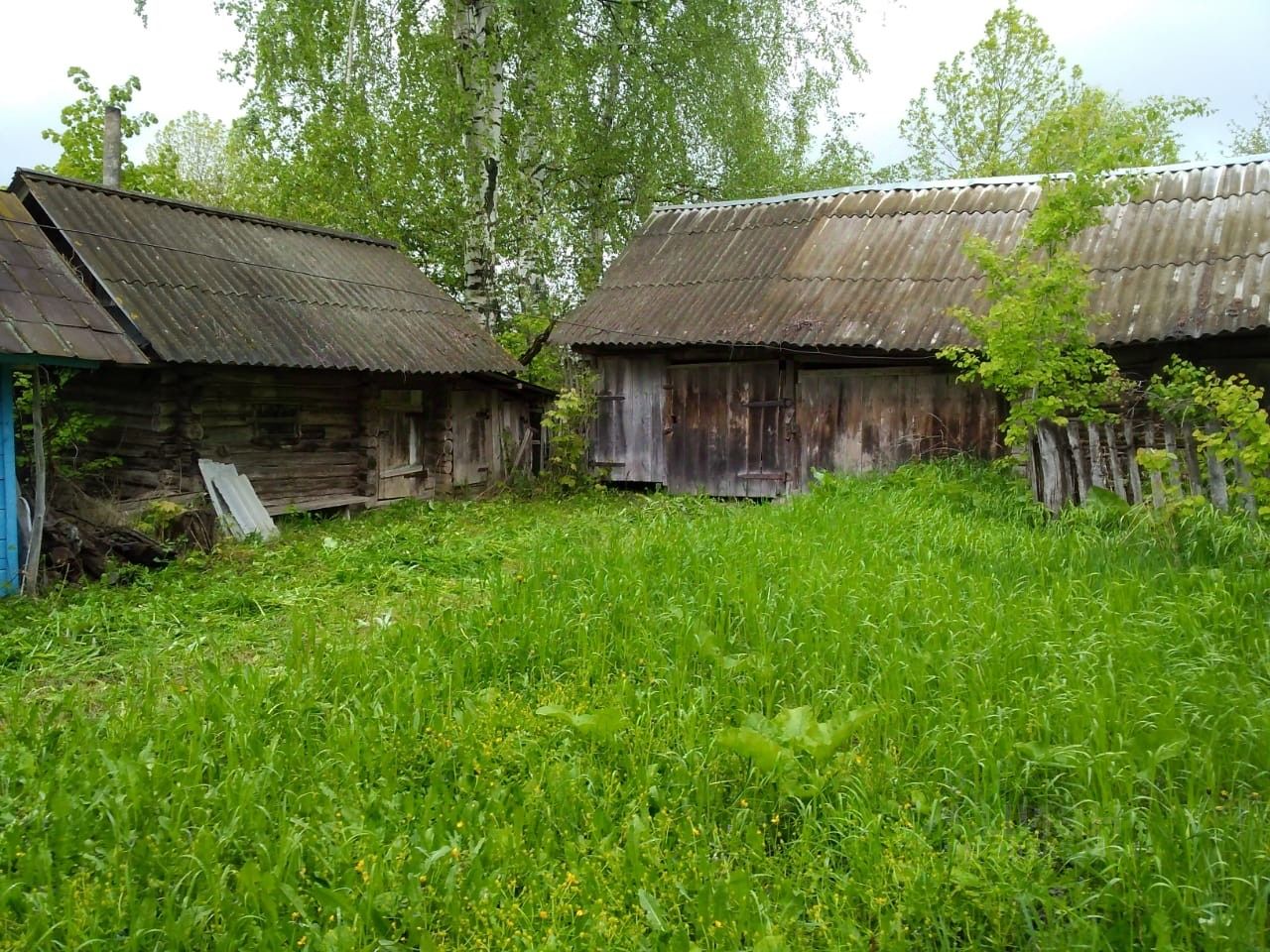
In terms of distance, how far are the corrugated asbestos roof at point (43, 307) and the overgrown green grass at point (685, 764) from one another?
243 cm

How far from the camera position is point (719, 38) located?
15812 millimetres

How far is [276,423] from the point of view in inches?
427

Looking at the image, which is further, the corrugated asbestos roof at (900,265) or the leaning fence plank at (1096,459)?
the corrugated asbestos roof at (900,265)

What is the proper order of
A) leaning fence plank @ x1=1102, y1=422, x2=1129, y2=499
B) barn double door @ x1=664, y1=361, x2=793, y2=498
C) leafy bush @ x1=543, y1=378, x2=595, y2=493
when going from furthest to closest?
leafy bush @ x1=543, y1=378, x2=595, y2=493 → barn double door @ x1=664, y1=361, x2=793, y2=498 → leaning fence plank @ x1=1102, y1=422, x2=1129, y2=499

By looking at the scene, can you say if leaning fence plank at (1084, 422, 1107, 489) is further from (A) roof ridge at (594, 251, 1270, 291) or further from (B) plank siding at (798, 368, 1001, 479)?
(B) plank siding at (798, 368, 1001, 479)

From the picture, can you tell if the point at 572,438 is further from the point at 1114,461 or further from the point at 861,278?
the point at 1114,461

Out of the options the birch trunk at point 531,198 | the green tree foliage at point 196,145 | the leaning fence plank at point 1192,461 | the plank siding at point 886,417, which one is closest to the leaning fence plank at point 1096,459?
the leaning fence plank at point 1192,461

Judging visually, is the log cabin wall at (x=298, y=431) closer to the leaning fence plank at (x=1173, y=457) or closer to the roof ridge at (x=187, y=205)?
the roof ridge at (x=187, y=205)

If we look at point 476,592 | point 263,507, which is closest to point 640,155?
point 263,507

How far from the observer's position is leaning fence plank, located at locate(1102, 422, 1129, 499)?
662cm

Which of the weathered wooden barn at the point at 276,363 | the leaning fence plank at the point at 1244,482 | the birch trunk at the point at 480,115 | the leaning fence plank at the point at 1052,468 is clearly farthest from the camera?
the birch trunk at the point at 480,115

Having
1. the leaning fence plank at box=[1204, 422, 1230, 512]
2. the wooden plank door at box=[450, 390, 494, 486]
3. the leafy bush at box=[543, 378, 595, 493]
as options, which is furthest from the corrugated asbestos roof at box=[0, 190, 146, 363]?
the leaning fence plank at box=[1204, 422, 1230, 512]

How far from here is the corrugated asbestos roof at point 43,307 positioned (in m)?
6.65

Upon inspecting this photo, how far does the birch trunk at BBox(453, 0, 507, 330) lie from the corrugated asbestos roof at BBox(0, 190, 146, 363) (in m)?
6.70
